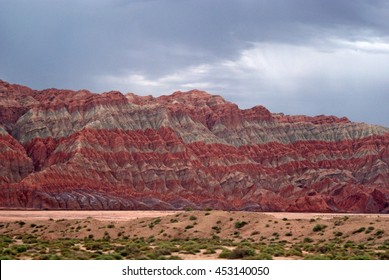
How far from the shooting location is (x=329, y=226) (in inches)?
2046

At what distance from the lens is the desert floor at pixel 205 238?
3512cm

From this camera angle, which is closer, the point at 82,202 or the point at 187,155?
the point at 82,202

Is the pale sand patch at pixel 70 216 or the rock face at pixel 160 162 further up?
the rock face at pixel 160 162

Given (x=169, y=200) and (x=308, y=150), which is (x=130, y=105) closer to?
(x=169, y=200)

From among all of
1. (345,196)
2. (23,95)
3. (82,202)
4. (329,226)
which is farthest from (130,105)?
(329,226)

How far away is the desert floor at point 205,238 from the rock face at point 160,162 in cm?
9030

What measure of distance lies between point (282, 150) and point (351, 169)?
2185 cm

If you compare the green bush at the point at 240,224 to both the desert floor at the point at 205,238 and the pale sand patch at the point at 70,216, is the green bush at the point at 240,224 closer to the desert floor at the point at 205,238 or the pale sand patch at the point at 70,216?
the desert floor at the point at 205,238

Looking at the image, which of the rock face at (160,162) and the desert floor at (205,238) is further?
the rock face at (160,162)

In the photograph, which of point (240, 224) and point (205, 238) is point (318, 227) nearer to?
point (240, 224)

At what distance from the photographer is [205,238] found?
50688 mm

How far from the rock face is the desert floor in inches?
3555

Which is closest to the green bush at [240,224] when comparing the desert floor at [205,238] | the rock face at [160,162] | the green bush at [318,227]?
the desert floor at [205,238]

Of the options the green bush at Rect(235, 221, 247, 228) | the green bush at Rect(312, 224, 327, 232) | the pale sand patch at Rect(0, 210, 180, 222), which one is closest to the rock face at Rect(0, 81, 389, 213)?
the pale sand patch at Rect(0, 210, 180, 222)
